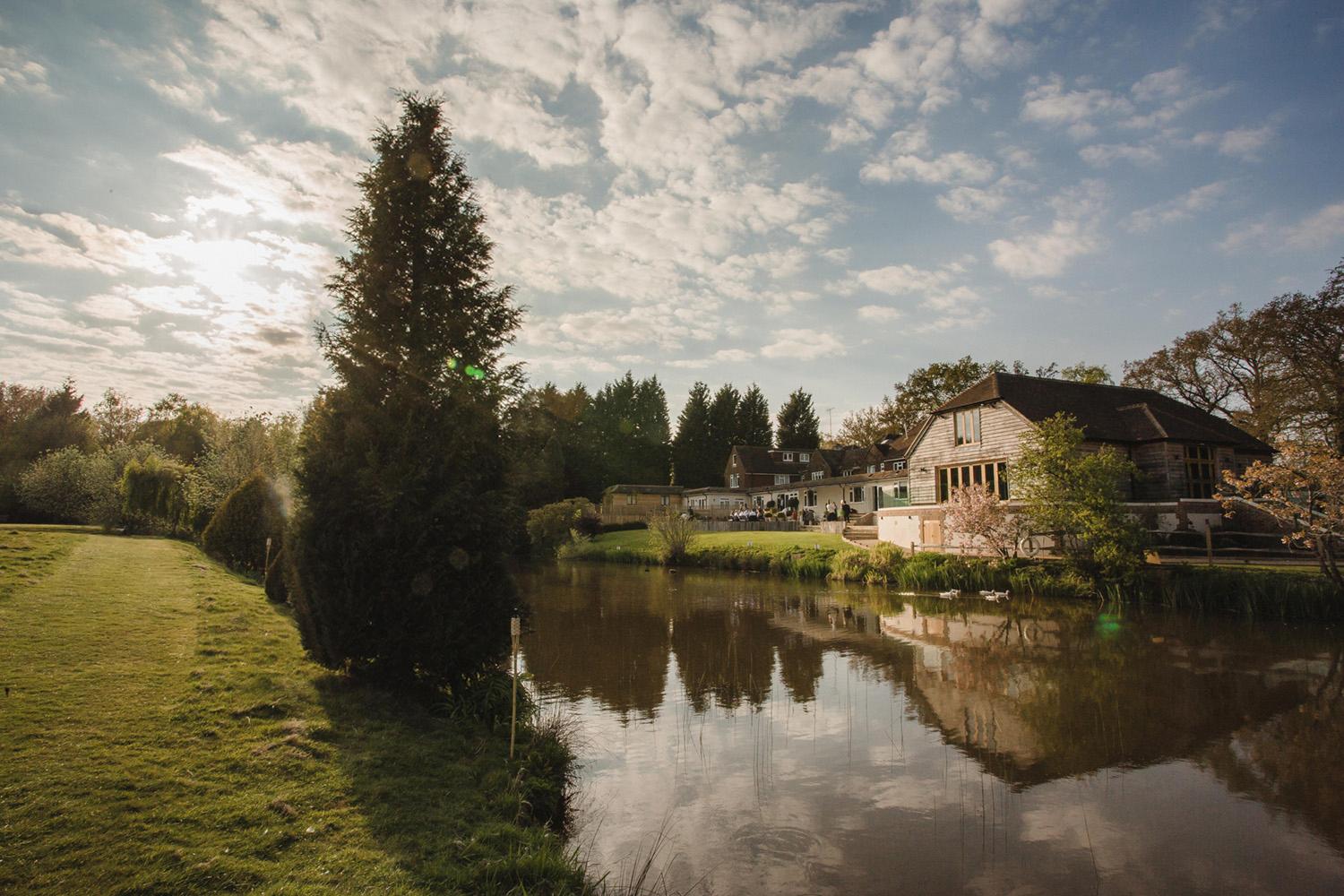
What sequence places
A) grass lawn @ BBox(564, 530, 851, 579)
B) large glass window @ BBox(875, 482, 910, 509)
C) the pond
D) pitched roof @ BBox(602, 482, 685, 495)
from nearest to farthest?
the pond → grass lawn @ BBox(564, 530, 851, 579) → large glass window @ BBox(875, 482, 910, 509) → pitched roof @ BBox(602, 482, 685, 495)

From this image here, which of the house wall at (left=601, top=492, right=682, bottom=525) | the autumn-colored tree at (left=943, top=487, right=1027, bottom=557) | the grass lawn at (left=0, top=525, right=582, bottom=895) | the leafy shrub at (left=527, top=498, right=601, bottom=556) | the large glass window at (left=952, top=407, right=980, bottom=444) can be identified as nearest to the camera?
the grass lawn at (left=0, top=525, right=582, bottom=895)

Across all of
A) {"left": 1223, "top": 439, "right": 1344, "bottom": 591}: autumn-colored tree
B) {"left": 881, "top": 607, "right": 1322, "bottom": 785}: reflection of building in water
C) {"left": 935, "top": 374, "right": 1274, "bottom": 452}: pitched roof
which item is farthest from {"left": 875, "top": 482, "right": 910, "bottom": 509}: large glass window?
{"left": 881, "top": 607, "right": 1322, "bottom": 785}: reflection of building in water

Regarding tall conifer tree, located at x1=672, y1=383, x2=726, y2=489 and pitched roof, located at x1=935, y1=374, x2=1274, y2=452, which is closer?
pitched roof, located at x1=935, y1=374, x2=1274, y2=452

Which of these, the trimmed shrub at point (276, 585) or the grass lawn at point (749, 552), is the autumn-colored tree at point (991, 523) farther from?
the trimmed shrub at point (276, 585)

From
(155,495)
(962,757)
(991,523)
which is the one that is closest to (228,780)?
(962,757)

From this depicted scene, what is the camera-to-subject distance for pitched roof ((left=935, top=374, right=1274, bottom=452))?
86.8 ft

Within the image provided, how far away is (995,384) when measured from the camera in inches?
1106

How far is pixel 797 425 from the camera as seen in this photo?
79.4m

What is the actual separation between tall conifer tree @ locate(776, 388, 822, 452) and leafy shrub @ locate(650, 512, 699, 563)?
1738 inches

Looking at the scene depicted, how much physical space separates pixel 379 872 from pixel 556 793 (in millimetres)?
2450

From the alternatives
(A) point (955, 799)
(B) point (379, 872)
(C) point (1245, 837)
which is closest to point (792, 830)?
(A) point (955, 799)

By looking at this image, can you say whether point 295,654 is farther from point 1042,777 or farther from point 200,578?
point 1042,777

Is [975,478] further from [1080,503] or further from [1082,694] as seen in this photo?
[1082,694]

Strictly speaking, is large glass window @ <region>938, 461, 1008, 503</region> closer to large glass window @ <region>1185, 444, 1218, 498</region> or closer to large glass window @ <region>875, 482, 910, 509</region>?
large glass window @ <region>875, 482, 910, 509</region>
